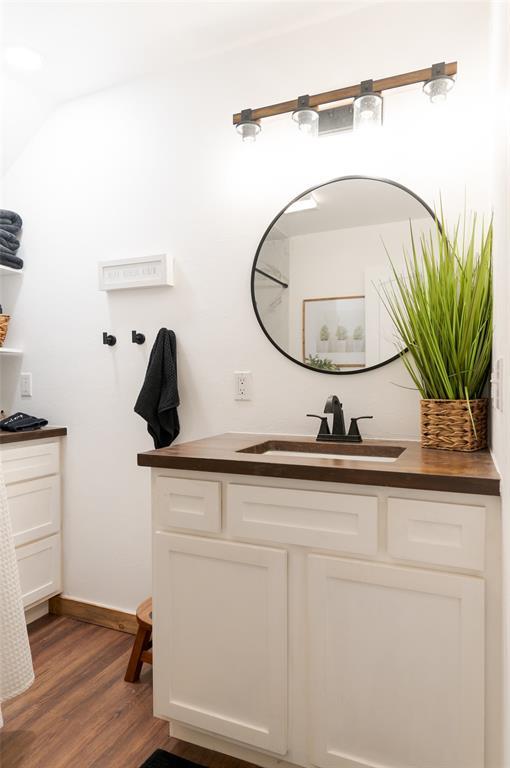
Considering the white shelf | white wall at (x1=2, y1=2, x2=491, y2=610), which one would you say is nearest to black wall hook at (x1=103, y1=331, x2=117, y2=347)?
white wall at (x1=2, y1=2, x2=491, y2=610)

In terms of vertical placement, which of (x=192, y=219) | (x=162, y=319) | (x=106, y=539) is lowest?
(x=106, y=539)

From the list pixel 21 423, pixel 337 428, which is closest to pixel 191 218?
pixel 337 428

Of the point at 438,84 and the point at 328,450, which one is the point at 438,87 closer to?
the point at 438,84

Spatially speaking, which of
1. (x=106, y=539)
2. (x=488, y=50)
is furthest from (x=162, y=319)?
(x=488, y=50)

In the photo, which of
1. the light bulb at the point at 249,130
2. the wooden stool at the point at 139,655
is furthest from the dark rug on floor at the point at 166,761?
the light bulb at the point at 249,130

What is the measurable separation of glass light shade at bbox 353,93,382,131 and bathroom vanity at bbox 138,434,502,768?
113 centimetres

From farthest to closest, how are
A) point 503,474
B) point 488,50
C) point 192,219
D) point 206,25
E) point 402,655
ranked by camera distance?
point 192,219 → point 206,25 → point 488,50 → point 402,655 → point 503,474

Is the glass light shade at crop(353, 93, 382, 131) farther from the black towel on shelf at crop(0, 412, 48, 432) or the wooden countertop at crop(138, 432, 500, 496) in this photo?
→ the black towel on shelf at crop(0, 412, 48, 432)

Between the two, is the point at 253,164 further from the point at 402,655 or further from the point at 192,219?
the point at 402,655

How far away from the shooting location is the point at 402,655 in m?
1.28

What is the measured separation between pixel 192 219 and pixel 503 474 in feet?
5.40

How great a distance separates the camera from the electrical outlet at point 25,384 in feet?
8.46

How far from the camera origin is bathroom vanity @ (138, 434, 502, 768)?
121cm

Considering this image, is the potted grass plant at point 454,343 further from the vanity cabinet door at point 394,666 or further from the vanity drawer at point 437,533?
the vanity cabinet door at point 394,666
